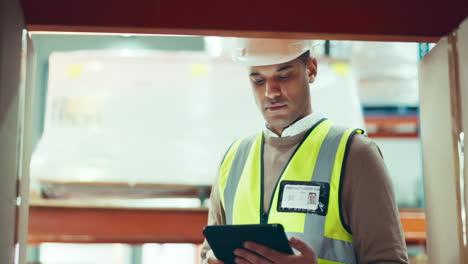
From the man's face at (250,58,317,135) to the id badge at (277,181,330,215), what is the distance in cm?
25

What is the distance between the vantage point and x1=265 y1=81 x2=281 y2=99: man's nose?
2132mm

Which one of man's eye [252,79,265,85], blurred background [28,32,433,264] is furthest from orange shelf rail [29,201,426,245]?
man's eye [252,79,265,85]

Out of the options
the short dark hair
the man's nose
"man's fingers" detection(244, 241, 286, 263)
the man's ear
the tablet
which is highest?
the short dark hair

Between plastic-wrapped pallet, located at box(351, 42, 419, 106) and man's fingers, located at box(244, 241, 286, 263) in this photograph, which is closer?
man's fingers, located at box(244, 241, 286, 263)

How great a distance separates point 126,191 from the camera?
432 centimetres

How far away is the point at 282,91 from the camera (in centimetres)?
215

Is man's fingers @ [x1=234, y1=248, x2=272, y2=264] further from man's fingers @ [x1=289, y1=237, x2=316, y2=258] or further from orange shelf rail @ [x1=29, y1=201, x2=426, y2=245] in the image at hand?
orange shelf rail @ [x1=29, y1=201, x2=426, y2=245]

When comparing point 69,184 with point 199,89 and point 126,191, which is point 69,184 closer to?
point 126,191

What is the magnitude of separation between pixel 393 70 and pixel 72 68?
13.9 ft

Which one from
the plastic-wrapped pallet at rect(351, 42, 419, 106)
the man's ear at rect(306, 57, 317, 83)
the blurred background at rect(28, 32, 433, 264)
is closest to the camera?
the man's ear at rect(306, 57, 317, 83)

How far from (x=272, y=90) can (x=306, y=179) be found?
0.33 meters

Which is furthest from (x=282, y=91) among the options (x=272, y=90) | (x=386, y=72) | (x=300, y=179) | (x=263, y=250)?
(x=386, y=72)

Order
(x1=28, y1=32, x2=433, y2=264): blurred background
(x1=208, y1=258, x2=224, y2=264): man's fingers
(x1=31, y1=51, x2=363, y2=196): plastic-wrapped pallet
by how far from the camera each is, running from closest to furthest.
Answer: (x1=208, y1=258, x2=224, y2=264): man's fingers < (x1=28, y1=32, x2=433, y2=264): blurred background < (x1=31, y1=51, x2=363, y2=196): plastic-wrapped pallet

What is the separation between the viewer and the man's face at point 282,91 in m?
2.15
